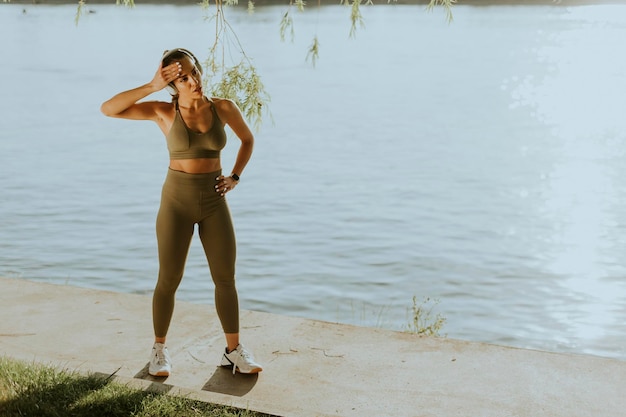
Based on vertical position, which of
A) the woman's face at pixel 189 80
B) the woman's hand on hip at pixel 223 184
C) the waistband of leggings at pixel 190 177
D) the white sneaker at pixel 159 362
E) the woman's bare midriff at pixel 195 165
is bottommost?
the white sneaker at pixel 159 362

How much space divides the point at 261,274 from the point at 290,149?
10.9 meters

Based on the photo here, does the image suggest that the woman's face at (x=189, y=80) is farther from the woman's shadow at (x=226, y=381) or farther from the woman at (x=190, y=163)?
the woman's shadow at (x=226, y=381)

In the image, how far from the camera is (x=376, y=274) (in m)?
13.1

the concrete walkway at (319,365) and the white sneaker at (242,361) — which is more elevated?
the white sneaker at (242,361)

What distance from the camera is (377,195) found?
1834cm

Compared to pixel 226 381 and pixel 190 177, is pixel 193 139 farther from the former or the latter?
pixel 226 381

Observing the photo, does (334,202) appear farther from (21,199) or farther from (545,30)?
(545,30)

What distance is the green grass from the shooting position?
5090 millimetres

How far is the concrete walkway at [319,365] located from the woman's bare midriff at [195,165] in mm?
1224

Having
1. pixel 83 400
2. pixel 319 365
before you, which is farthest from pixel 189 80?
pixel 319 365

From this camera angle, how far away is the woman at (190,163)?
527cm

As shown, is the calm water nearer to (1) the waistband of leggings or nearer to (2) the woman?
(2) the woman

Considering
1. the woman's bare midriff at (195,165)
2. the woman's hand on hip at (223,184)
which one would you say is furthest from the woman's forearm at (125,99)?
the woman's hand on hip at (223,184)

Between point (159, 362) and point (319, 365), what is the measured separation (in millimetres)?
985
